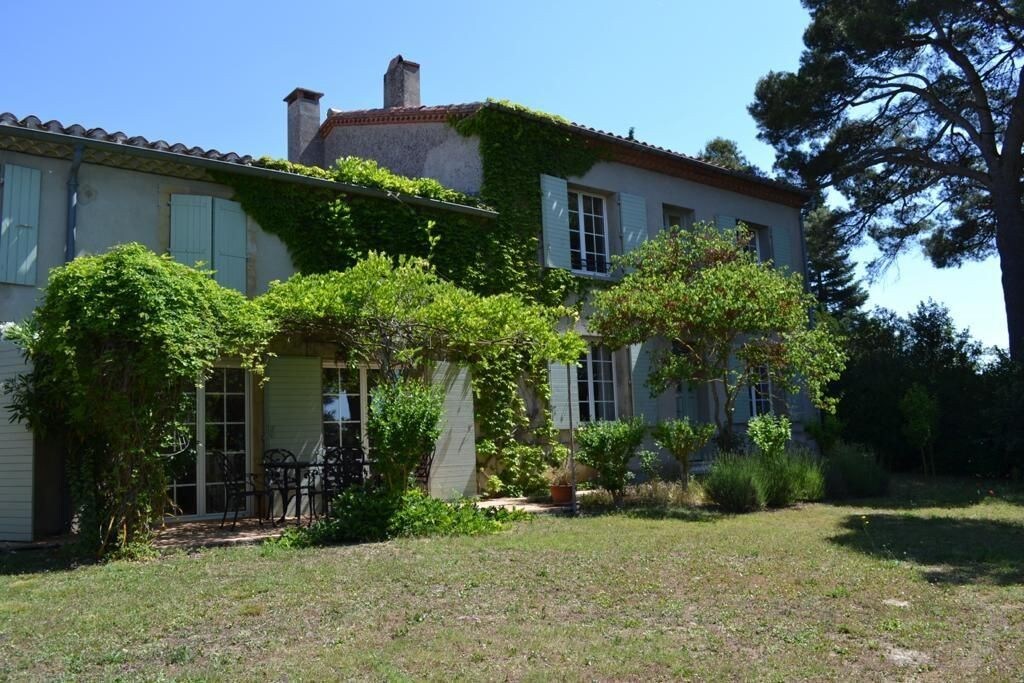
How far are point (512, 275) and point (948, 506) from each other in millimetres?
6929

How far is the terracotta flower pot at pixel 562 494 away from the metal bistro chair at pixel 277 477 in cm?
346

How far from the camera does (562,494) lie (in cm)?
1077

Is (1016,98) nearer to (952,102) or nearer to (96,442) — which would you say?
(952,102)

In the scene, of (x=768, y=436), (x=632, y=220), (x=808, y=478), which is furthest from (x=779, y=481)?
(x=632, y=220)

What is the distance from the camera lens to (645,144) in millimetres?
14281

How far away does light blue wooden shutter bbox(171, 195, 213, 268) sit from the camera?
9742 mm

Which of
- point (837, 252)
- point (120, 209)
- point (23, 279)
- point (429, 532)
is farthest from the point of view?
point (837, 252)

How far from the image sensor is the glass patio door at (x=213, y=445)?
943 cm

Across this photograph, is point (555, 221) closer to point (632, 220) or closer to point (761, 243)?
point (632, 220)

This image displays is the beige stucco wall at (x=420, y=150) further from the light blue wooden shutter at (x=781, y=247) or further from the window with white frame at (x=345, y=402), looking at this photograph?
the light blue wooden shutter at (x=781, y=247)

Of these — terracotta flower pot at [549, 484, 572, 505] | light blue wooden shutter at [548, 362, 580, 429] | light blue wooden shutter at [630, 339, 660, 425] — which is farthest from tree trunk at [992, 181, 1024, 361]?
terracotta flower pot at [549, 484, 572, 505]

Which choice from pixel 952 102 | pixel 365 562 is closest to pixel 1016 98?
pixel 952 102

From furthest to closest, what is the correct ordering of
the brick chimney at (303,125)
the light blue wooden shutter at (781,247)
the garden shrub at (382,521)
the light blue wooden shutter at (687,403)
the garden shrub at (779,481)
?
1. the light blue wooden shutter at (781,247)
2. the brick chimney at (303,125)
3. the light blue wooden shutter at (687,403)
4. the garden shrub at (779,481)
5. the garden shrub at (382,521)

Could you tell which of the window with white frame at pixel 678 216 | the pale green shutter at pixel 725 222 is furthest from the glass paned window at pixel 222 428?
the pale green shutter at pixel 725 222
